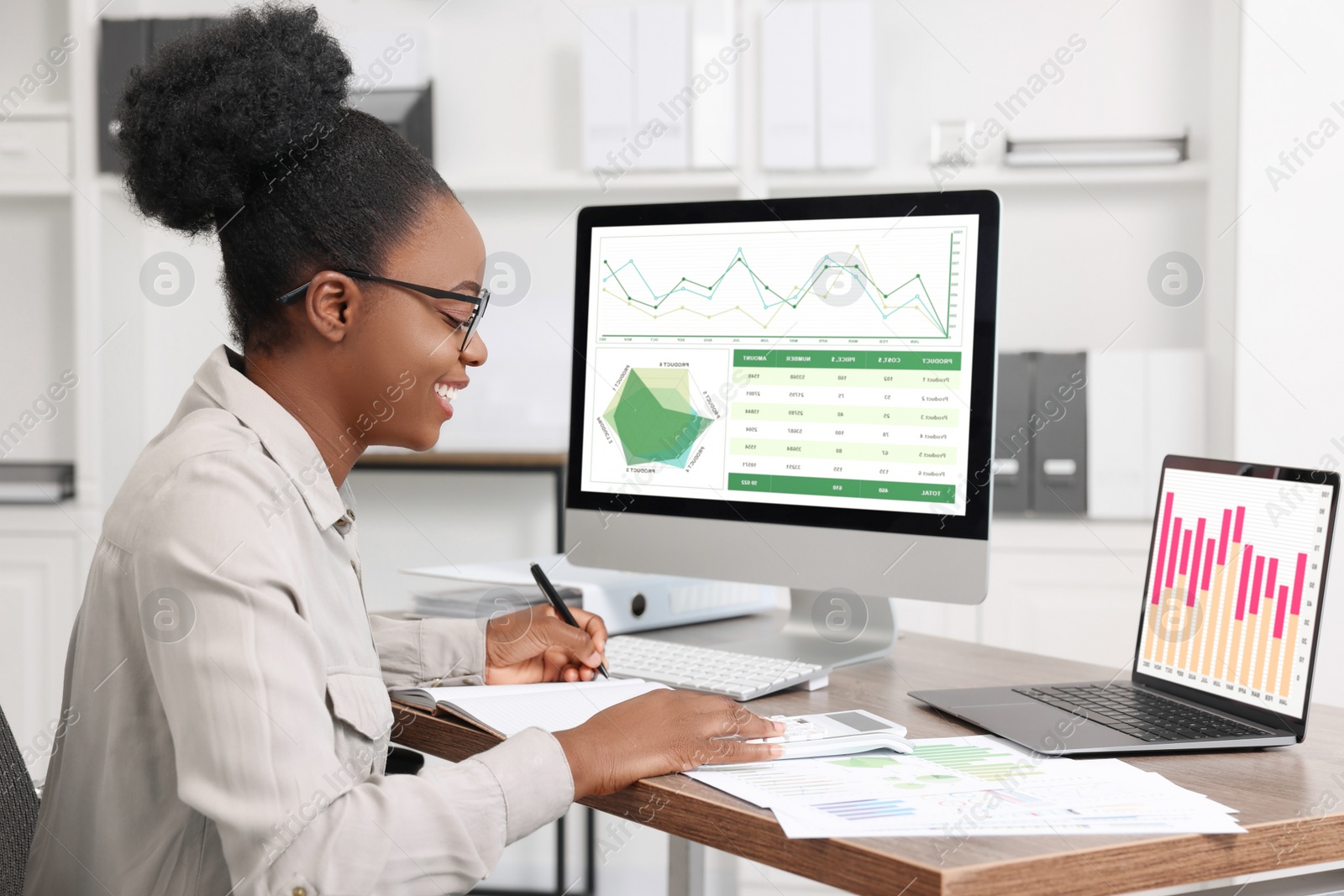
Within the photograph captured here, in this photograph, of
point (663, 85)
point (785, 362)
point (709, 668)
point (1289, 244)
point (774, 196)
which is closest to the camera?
point (709, 668)

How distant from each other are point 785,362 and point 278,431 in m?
0.56

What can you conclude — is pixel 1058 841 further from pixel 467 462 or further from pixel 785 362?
pixel 467 462

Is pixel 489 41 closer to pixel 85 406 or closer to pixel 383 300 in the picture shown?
pixel 85 406

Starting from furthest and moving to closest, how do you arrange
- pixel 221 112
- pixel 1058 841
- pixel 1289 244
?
pixel 1289 244 < pixel 221 112 < pixel 1058 841

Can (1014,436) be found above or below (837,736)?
above

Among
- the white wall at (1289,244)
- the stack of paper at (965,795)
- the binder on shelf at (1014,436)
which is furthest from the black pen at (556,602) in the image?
the white wall at (1289,244)

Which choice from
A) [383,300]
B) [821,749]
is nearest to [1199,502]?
[821,749]

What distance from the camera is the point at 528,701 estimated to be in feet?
3.41

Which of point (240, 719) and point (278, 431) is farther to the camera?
point (278, 431)

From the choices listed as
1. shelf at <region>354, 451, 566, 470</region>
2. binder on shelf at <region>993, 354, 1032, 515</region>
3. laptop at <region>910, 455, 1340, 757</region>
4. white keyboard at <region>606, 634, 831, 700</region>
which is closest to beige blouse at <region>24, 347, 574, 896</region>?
white keyboard at <region>606, 634, 831, 700</region>

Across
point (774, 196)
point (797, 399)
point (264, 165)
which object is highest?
point (774, 196)

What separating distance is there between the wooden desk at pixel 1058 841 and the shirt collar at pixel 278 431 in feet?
0.78

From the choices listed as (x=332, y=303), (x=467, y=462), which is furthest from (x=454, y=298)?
(x=467, y=462)

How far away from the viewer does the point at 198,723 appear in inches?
28.2
